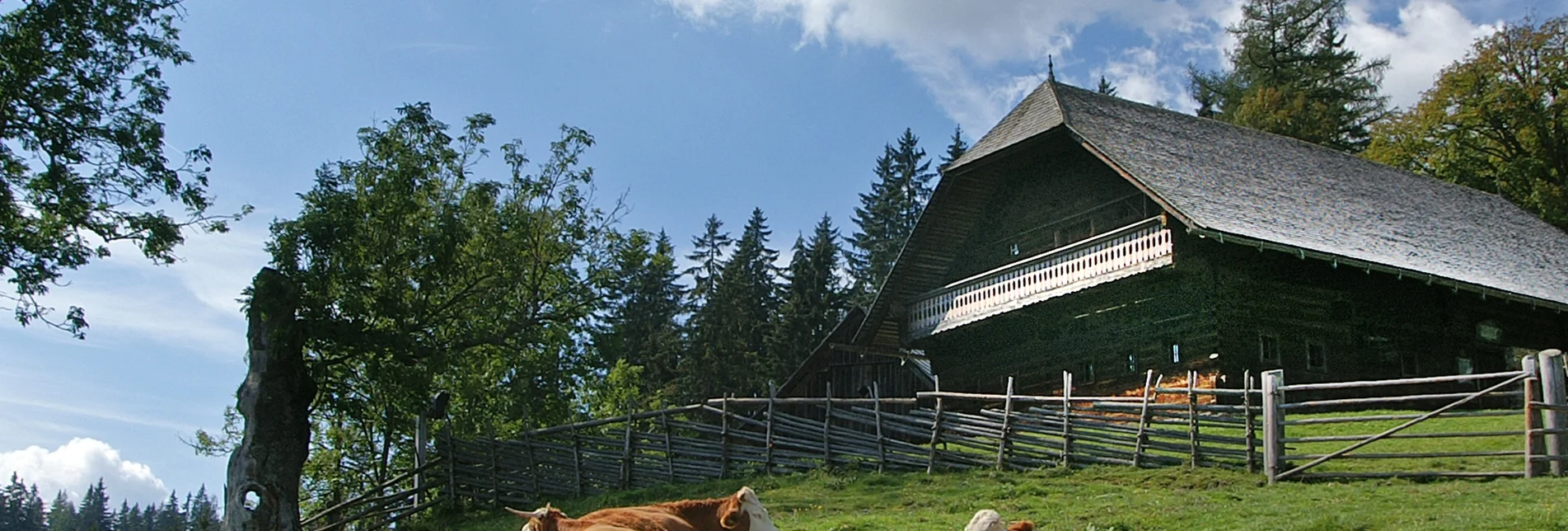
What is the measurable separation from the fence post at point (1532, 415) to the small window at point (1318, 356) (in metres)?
10.5

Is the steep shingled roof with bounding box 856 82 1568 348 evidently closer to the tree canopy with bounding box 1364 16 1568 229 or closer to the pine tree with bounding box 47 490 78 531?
the tree canopy with bounding box 1364 16 1568 229

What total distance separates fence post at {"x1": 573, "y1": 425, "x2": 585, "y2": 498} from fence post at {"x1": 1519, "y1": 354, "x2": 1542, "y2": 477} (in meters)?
14.1

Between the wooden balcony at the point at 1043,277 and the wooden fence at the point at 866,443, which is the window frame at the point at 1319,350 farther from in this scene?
the wooden balcony at the point at 1043,277

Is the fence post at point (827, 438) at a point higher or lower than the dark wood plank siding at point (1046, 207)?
lower

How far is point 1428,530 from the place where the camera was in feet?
38.4

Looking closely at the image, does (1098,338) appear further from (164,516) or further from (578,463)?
(164,516)

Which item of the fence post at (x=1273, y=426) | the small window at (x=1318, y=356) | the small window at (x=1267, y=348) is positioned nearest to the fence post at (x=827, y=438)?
the fence post at (x=1273, y=426)

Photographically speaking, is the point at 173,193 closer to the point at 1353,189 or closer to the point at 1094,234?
the point at 1094,234

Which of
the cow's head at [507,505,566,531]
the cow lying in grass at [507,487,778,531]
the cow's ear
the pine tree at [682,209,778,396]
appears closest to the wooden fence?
the cow lying in grass at [507,487,778,531]

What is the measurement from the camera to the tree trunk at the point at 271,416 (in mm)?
20438

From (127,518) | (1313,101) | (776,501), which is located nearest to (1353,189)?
(776,501)

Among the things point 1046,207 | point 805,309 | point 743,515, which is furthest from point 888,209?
point 743,515

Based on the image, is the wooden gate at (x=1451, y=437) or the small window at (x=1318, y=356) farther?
the small window at (x=1318, y=356)

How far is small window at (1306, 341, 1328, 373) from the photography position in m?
25.6
